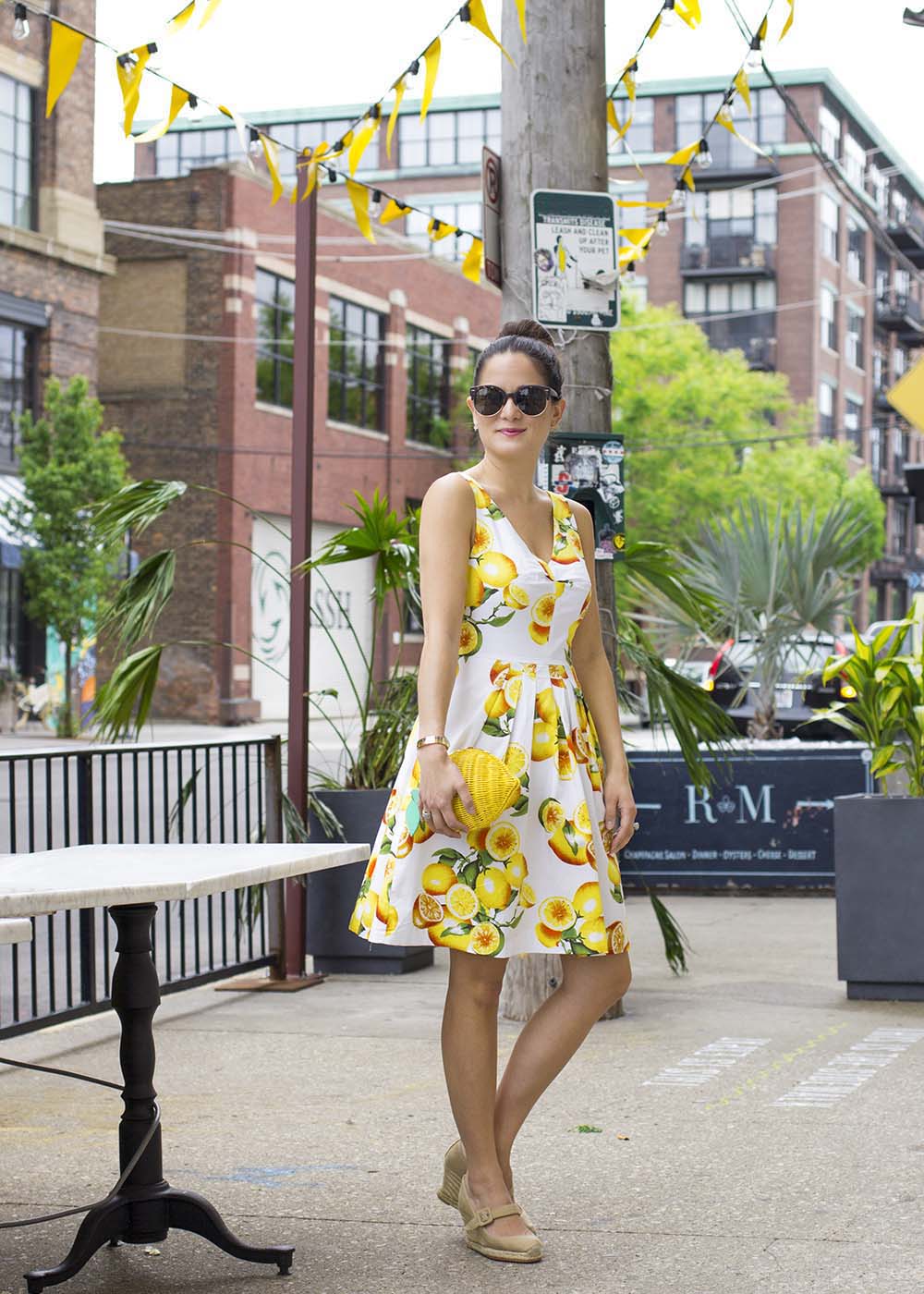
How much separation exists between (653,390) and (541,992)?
40.1m

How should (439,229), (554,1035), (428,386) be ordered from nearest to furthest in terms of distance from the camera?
(554,1035) < (439,229) < (428,386)

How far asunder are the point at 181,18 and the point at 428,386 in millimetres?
37433

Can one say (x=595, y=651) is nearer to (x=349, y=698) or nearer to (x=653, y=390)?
(x=349, y=698)

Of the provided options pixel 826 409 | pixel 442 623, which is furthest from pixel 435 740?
pixel 826 409

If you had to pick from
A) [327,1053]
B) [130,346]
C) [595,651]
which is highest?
[130,346]

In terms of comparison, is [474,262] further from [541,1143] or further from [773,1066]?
[541,1143]

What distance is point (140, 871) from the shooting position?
384cm

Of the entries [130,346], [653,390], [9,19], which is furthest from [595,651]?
[653,390]

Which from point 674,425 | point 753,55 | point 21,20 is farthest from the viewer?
point 674,425

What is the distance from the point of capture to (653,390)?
4609 centimetres

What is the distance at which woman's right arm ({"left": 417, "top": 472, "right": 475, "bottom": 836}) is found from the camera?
3867 mm

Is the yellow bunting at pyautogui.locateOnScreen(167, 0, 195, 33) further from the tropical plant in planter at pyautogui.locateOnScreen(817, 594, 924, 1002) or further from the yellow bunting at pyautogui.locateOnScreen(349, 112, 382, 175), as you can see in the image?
the tropical plant in planter at pyautogui.locateOnScreen(817, 594, 924, 1002)

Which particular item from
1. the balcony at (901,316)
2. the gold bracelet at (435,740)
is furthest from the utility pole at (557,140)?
the balcony at (901,316)

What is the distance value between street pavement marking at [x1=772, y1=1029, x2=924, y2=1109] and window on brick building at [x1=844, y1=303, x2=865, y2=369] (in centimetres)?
6462
